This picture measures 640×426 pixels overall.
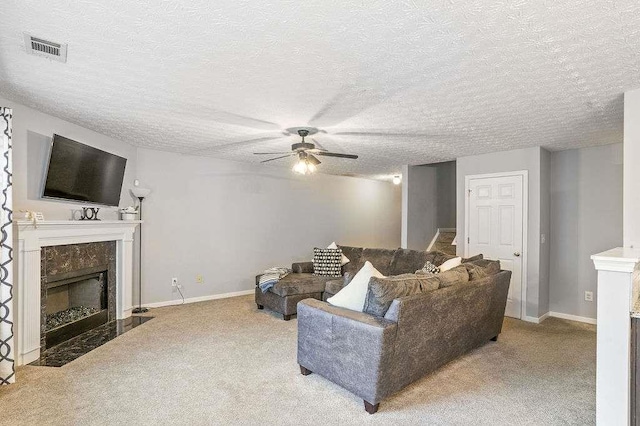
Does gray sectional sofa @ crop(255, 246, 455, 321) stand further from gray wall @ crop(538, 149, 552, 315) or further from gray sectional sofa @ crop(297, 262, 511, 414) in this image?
gray sectional sofa @ crop(297, 262, 511, 414)

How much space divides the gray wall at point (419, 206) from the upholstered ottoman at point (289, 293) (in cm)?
208

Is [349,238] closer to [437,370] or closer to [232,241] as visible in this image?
[232,241]

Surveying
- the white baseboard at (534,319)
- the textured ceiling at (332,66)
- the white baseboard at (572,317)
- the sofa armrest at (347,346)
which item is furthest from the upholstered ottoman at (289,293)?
the white baseboard at (572,317)

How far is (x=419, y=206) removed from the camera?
6.36 metres

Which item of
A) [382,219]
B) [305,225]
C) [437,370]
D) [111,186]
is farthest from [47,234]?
[382,219]

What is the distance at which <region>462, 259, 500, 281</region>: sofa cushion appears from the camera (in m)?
3.28

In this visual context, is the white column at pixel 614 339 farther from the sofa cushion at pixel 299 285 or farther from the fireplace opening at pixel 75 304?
the fireplace opening at pixel 75 304

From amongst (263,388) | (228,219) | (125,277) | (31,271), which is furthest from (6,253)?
(228,219)

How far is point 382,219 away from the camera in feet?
27.1

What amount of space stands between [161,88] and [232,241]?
3.45m

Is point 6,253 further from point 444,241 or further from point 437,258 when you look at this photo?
point 444,241

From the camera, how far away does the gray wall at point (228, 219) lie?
5047 mm

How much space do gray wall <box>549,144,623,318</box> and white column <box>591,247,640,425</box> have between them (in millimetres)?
3178

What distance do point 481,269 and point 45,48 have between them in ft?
12.5
